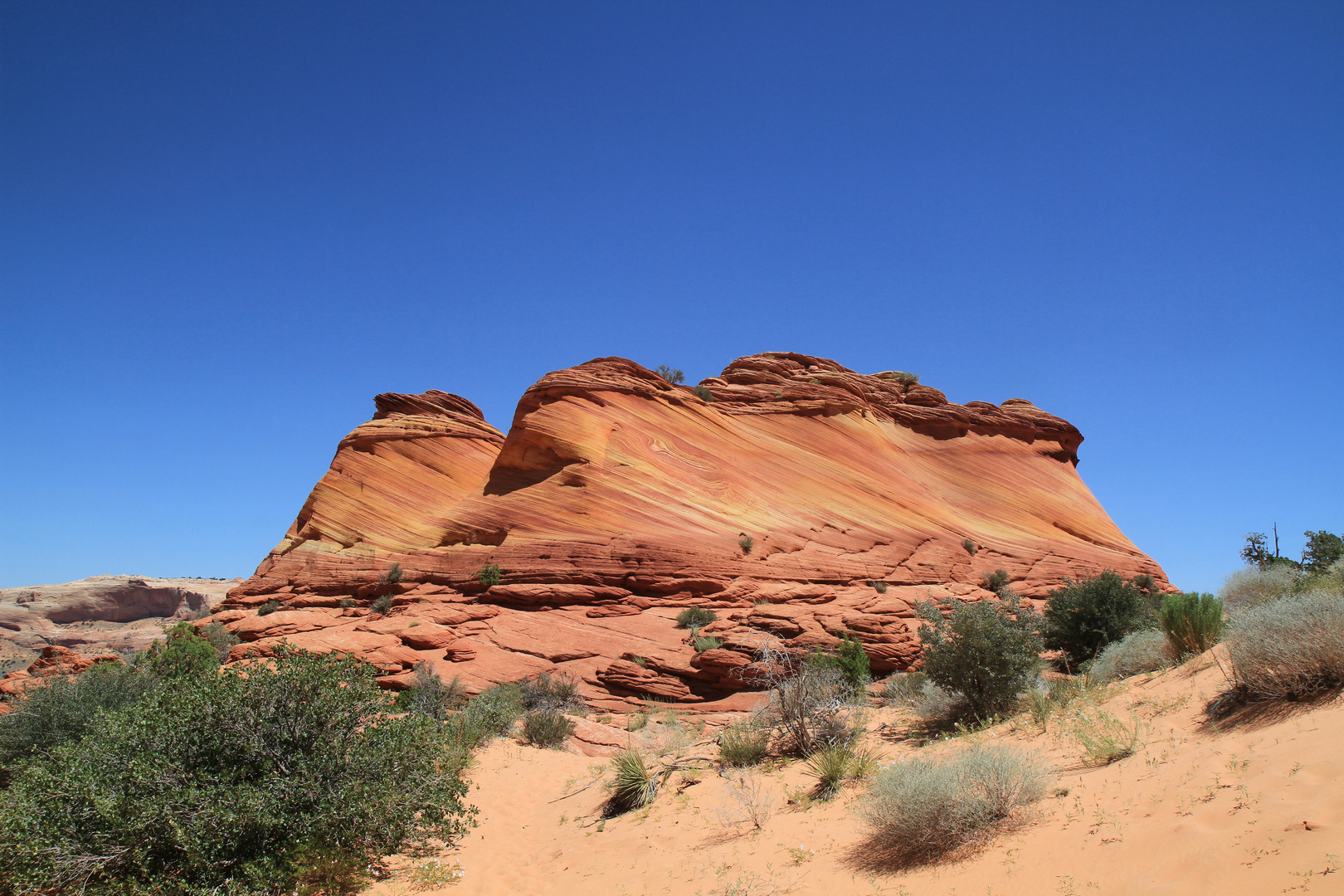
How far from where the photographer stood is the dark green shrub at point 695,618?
63.3 feet

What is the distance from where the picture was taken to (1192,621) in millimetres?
9664

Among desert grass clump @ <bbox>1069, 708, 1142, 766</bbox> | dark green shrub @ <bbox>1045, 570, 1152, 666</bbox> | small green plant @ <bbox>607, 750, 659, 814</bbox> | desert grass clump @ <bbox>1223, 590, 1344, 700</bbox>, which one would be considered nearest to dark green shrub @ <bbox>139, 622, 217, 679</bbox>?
small green plant @ <bbox>607, 750, 659, 814</bbox>

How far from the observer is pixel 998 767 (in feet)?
19.2

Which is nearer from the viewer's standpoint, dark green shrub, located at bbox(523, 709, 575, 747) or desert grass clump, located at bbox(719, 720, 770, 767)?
desert grass clump, located at bbox(719, 720, 770, 767)

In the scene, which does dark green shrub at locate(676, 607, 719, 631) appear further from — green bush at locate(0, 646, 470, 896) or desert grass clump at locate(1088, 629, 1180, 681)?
green bush at locate(0, 646, 470, 896)

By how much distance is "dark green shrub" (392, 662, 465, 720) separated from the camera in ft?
43.2

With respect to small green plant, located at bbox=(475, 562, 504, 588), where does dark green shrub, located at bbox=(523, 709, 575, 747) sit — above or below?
below

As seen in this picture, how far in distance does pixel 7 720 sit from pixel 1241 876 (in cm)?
1616

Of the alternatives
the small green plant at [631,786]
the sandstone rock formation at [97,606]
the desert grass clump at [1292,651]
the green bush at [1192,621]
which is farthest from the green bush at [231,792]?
the sandstone rock formation at [97,606]

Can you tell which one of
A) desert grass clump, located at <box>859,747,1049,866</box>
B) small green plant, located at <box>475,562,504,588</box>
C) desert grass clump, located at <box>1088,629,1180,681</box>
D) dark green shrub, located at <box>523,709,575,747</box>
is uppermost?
small green plant, located at <box>475,562,504,588</box>

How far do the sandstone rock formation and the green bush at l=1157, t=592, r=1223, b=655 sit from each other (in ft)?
219

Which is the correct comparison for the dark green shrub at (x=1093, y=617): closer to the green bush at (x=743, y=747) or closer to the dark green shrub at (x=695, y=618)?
the green bush at (x=743, y=747)

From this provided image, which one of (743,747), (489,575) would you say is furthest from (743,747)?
(489,575)

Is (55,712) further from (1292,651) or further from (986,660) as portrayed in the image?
(1292,651)
